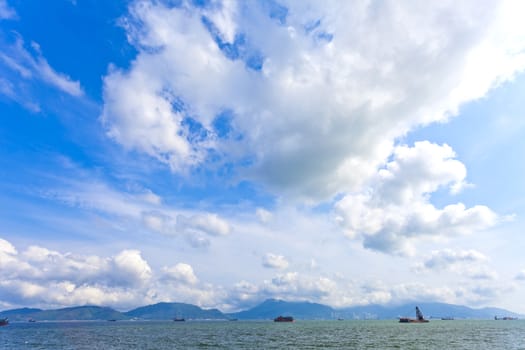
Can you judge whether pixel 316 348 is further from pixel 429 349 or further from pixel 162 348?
pixel 162 348

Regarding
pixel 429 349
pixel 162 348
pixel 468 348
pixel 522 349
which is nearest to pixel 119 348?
pixel 162 348

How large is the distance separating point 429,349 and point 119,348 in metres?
79.2

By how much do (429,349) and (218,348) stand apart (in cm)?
5202

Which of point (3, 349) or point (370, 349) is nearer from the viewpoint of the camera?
point (370, 349)

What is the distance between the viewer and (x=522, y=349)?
81.8m

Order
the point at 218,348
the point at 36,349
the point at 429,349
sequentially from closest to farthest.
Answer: the point at 429,349 < the point at 218,348 < the point at 36,349

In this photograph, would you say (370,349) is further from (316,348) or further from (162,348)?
(162,348)

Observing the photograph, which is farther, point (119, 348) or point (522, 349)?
point (119, 348)

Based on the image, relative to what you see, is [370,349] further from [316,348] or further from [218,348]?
[218,348]

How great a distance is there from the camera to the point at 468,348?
272ft

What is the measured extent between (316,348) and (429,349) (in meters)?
26.8

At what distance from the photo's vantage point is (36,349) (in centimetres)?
9644

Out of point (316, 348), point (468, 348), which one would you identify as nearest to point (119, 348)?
point (316, 348)

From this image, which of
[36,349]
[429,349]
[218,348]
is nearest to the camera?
[429,349]
